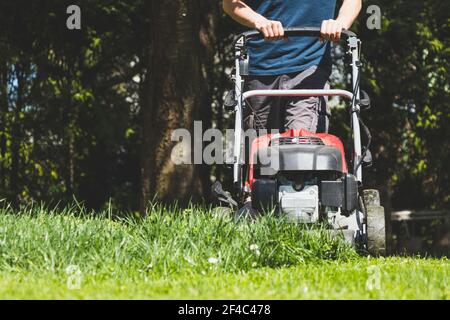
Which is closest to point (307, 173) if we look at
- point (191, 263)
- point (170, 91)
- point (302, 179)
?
point (302, 179)

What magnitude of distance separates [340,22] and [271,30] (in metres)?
0.41

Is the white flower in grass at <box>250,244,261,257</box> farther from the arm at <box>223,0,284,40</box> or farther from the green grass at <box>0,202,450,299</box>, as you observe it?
the arm at <box>223,0,284,40</box>

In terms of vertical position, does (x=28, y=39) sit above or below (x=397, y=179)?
above

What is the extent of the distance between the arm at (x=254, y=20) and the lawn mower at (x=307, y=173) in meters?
0.06

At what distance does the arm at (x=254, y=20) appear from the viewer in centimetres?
459

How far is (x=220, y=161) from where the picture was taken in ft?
27.0

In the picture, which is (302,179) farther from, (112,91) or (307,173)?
(112,91)

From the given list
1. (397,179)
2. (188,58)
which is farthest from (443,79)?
(188,58)

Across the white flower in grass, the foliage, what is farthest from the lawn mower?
the foliage

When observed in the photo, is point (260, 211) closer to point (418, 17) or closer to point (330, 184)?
point (330, 184)

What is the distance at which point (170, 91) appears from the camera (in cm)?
668

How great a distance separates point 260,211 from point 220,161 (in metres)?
3.64

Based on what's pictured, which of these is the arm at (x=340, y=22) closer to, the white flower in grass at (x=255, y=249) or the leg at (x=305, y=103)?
the leg at (x=305, y=103)
